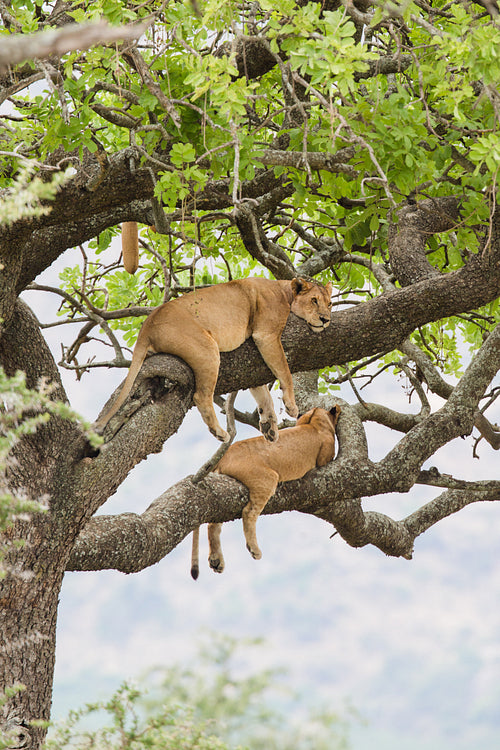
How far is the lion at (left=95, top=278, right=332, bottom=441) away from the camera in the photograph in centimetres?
437

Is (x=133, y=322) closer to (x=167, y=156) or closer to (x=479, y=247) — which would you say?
(x=167, y=156)

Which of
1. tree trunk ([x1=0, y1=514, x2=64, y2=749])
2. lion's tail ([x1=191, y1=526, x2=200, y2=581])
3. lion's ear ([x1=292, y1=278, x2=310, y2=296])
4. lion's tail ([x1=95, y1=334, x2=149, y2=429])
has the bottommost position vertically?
tree trunk ([x1=0, y1=514, x2=64, y2=749])

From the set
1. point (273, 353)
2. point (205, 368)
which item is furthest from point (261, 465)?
point (205, 368)

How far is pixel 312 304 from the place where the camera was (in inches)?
188

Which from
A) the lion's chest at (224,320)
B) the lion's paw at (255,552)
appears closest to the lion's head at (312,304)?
the lion's chest at (224,320)

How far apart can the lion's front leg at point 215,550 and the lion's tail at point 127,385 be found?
5.26 feet

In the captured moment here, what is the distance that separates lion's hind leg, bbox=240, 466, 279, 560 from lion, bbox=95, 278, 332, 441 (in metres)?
0.52

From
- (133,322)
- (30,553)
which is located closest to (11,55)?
(30,553)

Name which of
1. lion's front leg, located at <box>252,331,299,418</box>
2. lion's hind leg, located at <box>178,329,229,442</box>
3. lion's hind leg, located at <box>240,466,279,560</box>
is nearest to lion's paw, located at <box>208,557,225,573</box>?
lion's hind leg, located at <box>240,466,279,560</box>

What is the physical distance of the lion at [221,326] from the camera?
437cm

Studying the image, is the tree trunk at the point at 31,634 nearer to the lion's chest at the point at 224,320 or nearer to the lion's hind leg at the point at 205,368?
the lion's hind leg at the point at 205,368

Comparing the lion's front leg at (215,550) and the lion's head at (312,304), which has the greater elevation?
the lion's head at (312,304)

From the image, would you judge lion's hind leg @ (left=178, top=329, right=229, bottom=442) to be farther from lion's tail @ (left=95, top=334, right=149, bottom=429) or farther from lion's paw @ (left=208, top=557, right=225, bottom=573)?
lion's paw @ (left=208, top=557, right=225, bottom=573)

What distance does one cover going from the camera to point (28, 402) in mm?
2152
